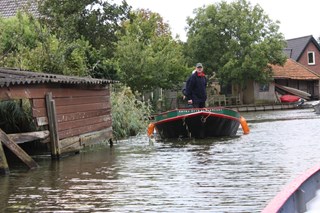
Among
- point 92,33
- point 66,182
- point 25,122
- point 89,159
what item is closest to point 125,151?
point 89,159

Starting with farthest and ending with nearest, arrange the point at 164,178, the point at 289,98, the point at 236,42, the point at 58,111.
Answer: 1. the point at 289,98
2. the point at 236,42
3. the point at 58,111
4. the point at 164,178

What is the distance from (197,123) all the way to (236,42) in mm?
30231

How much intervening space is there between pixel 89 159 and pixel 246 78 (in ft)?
117

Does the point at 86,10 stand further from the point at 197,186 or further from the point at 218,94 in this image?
the point at 218,94

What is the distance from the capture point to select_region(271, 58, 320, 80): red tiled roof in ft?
171

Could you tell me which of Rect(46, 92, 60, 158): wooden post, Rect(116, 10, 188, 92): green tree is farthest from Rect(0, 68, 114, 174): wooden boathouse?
Rect(116, 10, 188, 92): green tree

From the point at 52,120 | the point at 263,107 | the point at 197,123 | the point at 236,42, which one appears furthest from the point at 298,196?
the point at 236,42

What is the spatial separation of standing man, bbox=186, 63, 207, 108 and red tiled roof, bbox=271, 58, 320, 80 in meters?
34.1

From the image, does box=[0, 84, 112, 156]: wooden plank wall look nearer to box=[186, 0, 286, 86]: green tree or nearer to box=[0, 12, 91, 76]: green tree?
box=[0, 12, 91, 76]: green tree

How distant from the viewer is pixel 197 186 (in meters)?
8.99

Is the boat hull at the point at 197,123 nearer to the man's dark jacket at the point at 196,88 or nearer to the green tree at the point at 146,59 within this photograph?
the man's dark jacket at the point at 196,88

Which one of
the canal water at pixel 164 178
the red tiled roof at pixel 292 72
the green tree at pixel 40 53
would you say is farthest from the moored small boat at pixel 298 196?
the red tiled roof at pixel 292 72

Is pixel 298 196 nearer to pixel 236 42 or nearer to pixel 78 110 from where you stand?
pixel 78 110

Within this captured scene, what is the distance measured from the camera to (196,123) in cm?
1759
